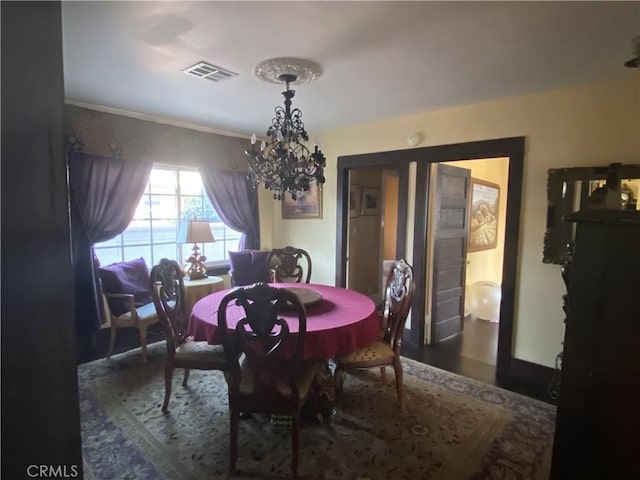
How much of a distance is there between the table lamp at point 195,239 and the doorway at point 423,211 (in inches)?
62.8

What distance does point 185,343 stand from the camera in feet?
8.50

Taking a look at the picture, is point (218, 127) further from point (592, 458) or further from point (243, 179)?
point (592, 458)

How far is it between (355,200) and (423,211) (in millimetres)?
1517

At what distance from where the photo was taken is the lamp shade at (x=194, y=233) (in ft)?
12.8

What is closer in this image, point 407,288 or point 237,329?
point 237,329

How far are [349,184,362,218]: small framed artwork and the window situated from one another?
5.98 feet

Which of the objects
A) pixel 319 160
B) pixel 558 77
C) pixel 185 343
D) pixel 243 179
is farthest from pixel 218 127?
pixel 558 77

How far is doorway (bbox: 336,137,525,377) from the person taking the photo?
3041 mm

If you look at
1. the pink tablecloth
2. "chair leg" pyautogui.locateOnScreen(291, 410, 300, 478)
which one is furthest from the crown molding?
"chair leg" pyautogui.locateOnScreen(291, 410, 300, 478)

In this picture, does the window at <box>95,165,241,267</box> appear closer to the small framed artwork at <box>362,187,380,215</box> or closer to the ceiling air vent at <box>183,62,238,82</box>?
the ceiling air vent at <box>183,62,238,82</box>

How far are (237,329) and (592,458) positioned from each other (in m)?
1.58

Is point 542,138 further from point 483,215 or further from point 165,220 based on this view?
point 165,220

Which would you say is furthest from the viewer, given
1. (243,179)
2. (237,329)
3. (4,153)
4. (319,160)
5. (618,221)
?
(243,179)

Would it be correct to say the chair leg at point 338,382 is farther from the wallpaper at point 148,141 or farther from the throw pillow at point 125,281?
the wallpaper at point 148,141
